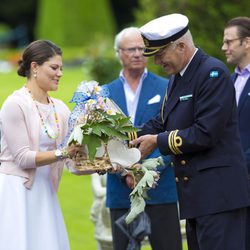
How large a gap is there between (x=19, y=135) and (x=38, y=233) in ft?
2.37

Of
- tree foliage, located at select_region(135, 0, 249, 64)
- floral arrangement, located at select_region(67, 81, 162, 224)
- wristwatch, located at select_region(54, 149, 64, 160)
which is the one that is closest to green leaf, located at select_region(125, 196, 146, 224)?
floral arrangement, located at select_region(67, 81, 162, 224)

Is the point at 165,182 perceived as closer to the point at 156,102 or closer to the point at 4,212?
the point at 156,102

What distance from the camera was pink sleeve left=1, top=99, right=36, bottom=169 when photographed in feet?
18.2

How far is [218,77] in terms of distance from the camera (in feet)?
16.3

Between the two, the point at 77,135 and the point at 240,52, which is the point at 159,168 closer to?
the point at 240,52

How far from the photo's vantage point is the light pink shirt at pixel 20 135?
18.2ft

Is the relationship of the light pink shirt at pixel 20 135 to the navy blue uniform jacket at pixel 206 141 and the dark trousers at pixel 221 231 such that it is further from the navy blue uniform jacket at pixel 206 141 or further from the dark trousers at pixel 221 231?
the dark trousers at pixel 221 231

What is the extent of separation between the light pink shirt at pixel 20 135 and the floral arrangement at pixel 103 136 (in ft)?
1.07

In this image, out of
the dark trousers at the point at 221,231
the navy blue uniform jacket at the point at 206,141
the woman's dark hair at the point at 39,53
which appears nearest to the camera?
the navy blue uniform jacket at the point at 206,141

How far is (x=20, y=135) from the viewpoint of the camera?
5.55 meters

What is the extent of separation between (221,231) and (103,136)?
986 mm

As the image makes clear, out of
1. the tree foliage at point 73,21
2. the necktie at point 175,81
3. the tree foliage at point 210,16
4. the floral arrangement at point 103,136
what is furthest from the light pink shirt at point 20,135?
the tree foliage at point 73,21

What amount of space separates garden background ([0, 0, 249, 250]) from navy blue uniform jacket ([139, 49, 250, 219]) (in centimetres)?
410

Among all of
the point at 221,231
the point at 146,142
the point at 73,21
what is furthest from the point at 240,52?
the point at 73,21
